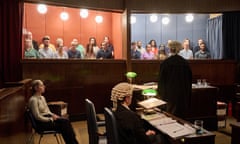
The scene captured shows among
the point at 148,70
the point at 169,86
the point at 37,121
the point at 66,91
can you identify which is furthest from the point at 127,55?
the point at 37,121

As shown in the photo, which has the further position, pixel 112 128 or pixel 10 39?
pixel 10 39

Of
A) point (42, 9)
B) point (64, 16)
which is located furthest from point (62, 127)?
point (64, 16)

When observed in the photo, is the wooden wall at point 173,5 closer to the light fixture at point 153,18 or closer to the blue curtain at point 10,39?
the blue curtain at point 10,39

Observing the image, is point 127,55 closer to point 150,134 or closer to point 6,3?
point 6,3

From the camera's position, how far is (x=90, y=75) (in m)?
6.23

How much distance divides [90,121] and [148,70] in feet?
12.5

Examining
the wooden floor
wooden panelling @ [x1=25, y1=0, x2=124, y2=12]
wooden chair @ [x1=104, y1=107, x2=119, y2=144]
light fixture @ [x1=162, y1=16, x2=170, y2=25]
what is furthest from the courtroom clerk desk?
light fixture @ [x1=162, y1=16, x2=170, y2=25]

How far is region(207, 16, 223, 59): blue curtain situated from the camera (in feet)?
28.5

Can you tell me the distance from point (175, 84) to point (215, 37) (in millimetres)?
5791

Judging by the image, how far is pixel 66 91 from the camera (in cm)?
598

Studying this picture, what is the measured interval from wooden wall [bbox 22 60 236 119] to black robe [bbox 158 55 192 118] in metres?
2.59

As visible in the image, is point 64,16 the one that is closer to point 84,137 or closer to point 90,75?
point 90,75

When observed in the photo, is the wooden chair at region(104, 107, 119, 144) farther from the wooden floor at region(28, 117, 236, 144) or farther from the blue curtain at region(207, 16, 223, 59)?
the blue curtain at region(207, 16, 223, 59)

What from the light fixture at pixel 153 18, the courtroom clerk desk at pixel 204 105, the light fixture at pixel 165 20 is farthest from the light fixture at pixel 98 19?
the courtroom clerk desk at pixel 204 105
